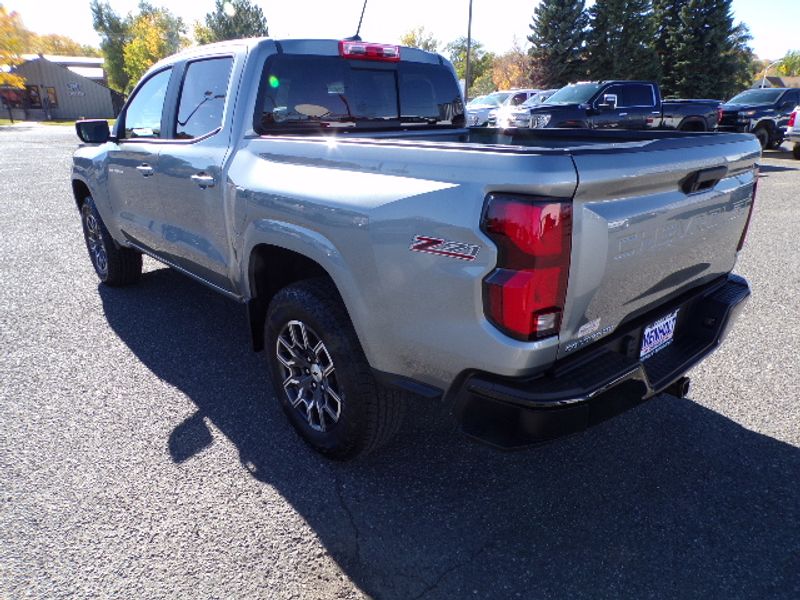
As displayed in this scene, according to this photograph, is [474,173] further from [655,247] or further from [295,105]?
A: [295,105]

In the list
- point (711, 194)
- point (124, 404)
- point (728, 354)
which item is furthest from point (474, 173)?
point (728, 354)

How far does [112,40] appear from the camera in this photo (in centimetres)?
6988

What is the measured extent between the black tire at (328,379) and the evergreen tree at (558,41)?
41.7 m

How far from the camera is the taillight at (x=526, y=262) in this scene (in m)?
1.68

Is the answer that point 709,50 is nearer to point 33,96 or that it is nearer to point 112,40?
point 33,96

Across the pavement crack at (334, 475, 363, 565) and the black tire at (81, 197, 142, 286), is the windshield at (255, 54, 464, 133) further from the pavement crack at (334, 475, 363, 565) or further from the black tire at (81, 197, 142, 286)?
the black tire at (81, 197, 142, 286)

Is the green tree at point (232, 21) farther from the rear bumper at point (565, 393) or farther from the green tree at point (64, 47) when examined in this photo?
the rear bumper at point (565, 393)

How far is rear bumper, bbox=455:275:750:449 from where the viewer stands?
183 centimetres

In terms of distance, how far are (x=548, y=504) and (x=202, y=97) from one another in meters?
2.98

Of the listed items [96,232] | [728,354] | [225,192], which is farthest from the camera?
[96,232]

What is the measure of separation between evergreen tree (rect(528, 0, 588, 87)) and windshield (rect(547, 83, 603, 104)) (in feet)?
91.2

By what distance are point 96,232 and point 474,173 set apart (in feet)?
14.9

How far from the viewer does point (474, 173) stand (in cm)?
178

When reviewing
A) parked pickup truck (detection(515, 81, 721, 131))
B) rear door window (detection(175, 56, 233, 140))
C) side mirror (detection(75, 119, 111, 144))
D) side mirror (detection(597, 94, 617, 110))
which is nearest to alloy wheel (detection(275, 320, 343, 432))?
rear door window (detection(175, 56, 233, 140))
